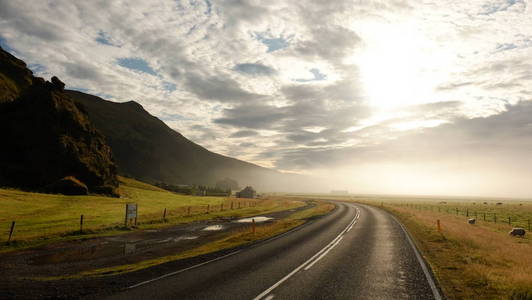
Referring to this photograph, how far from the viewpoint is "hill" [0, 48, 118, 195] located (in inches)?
2213

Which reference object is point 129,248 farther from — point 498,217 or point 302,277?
point 498,217

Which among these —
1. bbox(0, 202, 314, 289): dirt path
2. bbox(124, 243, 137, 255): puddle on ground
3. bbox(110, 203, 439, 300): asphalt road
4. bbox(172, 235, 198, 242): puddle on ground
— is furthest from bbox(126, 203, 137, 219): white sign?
bbox(110, 203, 439, 300): asphalt road

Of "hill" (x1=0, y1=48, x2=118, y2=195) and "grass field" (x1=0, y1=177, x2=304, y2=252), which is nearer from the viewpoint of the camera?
"grass field" (x1=0, y1=177, x2=304, y2=252)

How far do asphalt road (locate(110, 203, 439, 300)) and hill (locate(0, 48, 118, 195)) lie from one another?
174 ft

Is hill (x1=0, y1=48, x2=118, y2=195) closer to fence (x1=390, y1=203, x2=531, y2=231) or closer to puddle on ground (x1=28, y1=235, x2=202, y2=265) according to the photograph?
puddle on ground (x1=28, y1=235, x2=202, y2=265)

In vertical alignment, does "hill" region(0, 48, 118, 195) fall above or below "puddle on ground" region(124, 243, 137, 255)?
above

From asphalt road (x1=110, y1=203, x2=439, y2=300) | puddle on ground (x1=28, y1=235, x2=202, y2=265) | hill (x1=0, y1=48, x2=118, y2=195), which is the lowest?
puddle on ground (x1=28, y1=235, x2=202, y2=265)

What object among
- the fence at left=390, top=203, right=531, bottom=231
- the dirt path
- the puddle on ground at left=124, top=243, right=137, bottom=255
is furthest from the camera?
the fence at left=390, top=203, right=531, bottom=231

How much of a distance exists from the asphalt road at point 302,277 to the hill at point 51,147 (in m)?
53.1

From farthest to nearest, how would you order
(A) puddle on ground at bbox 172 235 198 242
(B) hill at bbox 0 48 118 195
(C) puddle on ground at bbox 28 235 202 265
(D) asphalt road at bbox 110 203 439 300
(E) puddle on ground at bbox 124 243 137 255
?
(B) hill at bbox 0 48 118 195 < (A) puddle on ground at bbox 172 235 198 242 < (E) puddle on ground at bbox 124 243 137 255 < (C) puddle on ground at bbox 28 235 202 265 < (D) asphalt road at bbox 110 203 439 300

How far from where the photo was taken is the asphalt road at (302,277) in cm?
979

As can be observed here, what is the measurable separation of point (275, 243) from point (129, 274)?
1020 centimetres

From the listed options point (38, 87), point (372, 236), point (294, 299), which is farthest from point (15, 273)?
point (38, 87)

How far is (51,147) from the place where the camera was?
6091 cm
